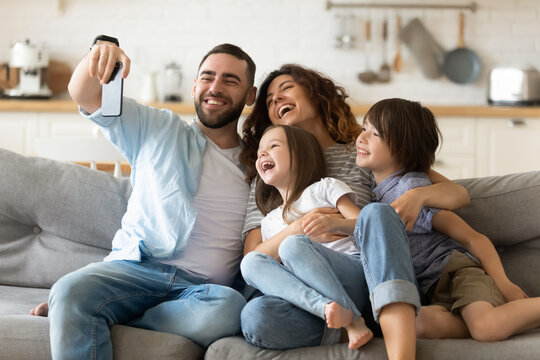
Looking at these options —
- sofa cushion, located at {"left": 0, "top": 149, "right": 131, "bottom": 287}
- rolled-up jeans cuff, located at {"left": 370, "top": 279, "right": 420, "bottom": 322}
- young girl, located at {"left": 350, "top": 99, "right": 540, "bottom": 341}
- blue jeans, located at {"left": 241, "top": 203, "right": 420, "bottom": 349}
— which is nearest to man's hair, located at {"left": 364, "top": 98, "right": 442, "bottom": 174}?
young girl, located at {"left": 350, "top": 99, "right": 540, "bottom": 341}

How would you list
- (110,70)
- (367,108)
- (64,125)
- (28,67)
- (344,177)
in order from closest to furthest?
(110,70) < (344,177) < (367,108) < (64,125) < (28,67)

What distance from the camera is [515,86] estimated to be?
4652 mm

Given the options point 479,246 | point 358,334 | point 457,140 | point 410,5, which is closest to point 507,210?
point 479,246

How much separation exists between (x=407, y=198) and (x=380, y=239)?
10.5 inches

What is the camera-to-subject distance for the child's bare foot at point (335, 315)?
1.58 m

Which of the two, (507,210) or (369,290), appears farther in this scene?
(507,210)

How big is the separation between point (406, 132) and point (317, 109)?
431 mm

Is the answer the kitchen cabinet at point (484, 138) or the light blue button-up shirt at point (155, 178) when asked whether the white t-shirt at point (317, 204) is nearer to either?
the light blue button-up shirt at point (155, 178)

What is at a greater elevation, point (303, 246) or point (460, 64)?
point (460, 64)

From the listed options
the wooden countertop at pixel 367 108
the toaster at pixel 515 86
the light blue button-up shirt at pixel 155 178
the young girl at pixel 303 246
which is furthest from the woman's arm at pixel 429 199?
the toaster at pixel 515 86

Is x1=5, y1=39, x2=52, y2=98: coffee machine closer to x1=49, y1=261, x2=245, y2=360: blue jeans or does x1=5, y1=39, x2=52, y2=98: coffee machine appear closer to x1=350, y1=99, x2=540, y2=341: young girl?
x1=49, y1=261, x2=245, y2=360: blue jeans

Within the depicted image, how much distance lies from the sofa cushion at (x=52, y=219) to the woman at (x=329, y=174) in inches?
19.3

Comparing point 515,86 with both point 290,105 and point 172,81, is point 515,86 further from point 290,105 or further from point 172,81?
point 290,105

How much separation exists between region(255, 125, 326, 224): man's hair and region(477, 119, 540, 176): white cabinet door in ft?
8.53
